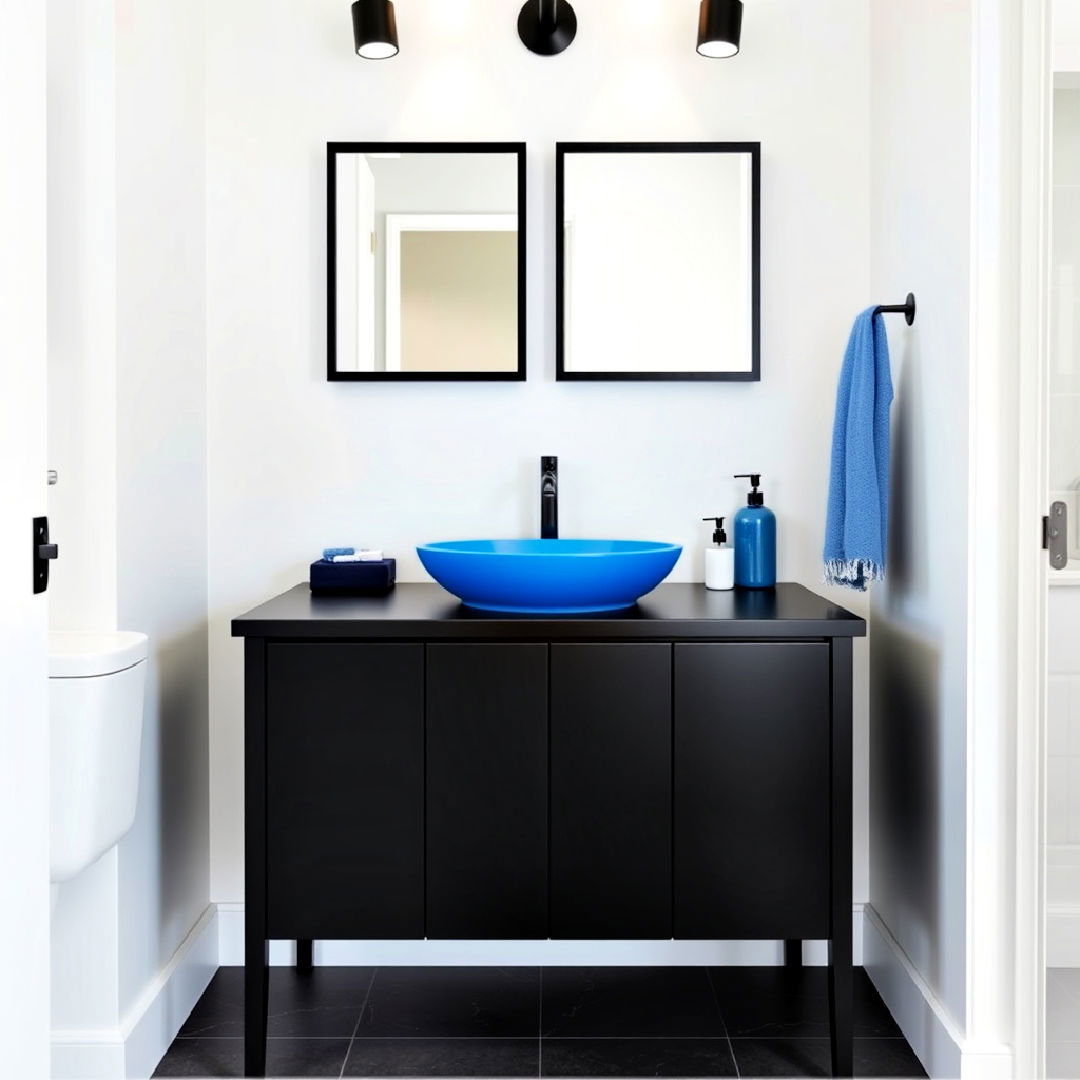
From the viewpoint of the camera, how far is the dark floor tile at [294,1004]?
2092 millimetres

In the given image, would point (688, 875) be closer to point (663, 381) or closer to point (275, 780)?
point (275, 780)

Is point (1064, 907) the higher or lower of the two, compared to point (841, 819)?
lower

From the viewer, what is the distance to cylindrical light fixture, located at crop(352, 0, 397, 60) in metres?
2.23

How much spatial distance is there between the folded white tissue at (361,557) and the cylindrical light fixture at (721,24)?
1.32 metres

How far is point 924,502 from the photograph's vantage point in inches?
79.5

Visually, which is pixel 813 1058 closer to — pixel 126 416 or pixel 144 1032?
pixel 144 1032

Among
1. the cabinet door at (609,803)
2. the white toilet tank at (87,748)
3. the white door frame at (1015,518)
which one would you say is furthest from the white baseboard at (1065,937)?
the white toilet tank at (87,748)

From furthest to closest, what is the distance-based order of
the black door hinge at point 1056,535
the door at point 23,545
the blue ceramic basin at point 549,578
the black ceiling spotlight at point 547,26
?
the black ceiling spotlight at point 547,26 < the blue ceramic basin at point 549,578 < the black door hinge at point 1056,535 < the door at point 23,545

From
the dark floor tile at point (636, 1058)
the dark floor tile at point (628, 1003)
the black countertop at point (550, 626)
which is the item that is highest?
the black countertop at point (550, 626)

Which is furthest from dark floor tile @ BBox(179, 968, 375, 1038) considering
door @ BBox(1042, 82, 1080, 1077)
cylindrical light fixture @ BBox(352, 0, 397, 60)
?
cylindrical light fixture @ BBox(352, 0, 397, 60)

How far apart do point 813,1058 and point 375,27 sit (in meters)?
2.30

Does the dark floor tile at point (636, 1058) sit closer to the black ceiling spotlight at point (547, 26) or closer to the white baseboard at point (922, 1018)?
the white baseboard at point (922, 1018)

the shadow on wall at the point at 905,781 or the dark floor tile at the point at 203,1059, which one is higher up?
the shadow on wall at the point at 905,781

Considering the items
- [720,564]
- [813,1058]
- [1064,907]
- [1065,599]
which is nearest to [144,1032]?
[813,1058]
